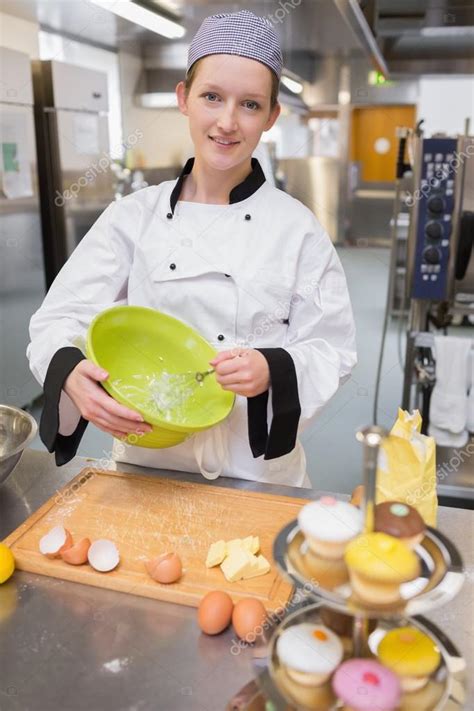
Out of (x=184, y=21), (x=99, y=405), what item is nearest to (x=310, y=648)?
(x=99, y=405)

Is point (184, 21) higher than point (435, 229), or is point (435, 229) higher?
point (184, 21)

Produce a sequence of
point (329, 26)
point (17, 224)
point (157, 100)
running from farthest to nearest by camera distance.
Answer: point (157, 100) < point (329, 26) < point (17, 224)

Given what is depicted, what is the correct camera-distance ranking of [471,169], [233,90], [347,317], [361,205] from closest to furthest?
[233,90], [347,317], [471,169], [361,205]

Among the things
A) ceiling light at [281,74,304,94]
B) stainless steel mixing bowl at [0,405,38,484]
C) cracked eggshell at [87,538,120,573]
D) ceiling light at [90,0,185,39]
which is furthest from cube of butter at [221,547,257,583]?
ceiling light at [281,74,304,94]

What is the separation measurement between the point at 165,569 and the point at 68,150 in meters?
3.61

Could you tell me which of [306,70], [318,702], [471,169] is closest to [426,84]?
[306,70]

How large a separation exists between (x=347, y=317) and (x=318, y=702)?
0.72 m

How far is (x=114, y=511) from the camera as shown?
43.9 inches

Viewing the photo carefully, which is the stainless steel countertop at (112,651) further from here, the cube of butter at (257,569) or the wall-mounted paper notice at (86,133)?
the wall-mounted paper notice at (86,133)

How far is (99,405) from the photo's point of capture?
102 centimetres

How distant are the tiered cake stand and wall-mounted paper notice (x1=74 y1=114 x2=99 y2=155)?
389cm

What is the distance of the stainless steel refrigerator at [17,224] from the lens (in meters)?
3.45

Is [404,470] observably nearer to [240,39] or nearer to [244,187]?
[244,187]

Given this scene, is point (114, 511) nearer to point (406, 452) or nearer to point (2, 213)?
point (406, 452)
